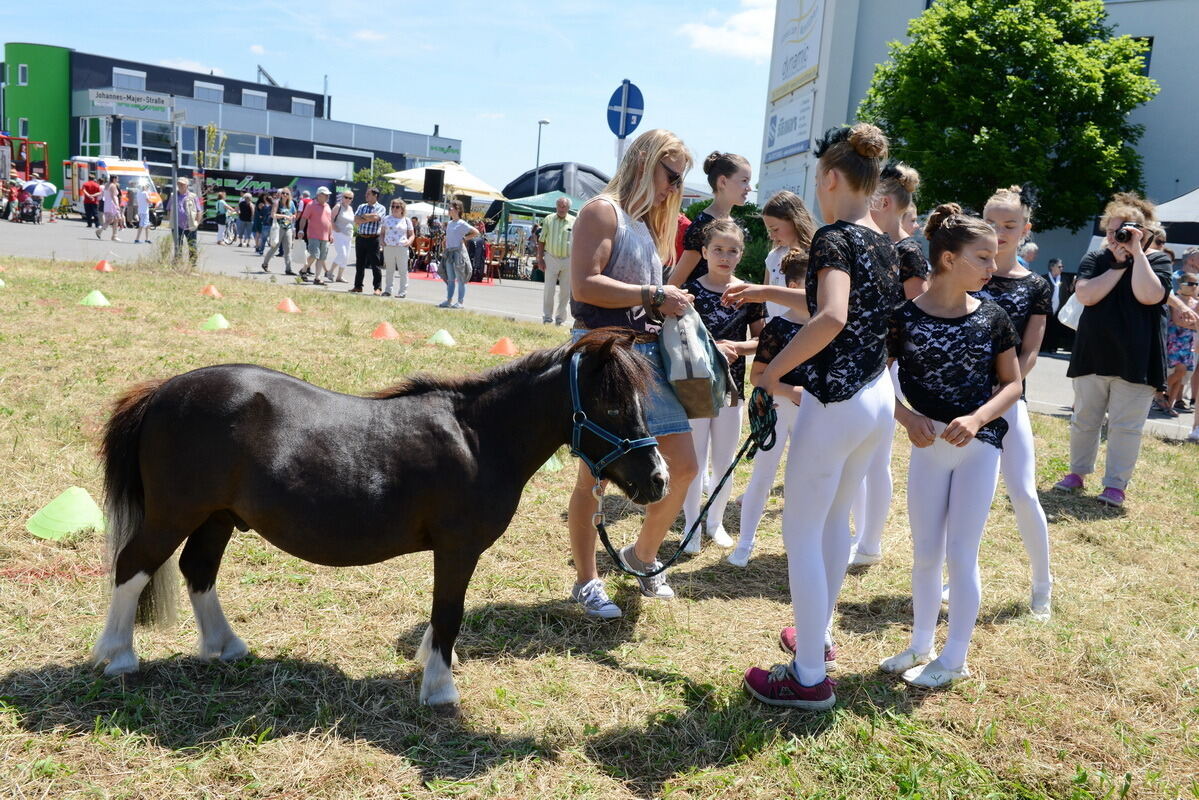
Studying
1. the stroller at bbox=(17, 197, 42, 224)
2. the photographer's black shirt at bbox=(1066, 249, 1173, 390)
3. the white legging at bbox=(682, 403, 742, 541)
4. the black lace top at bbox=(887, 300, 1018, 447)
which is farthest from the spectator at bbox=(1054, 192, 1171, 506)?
the stroller at bbox=(17, 197, 42, 224)

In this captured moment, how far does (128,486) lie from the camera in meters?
3.27

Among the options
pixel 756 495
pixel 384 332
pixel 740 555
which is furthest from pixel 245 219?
pixel 740 555

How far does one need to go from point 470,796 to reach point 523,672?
34.3 inches

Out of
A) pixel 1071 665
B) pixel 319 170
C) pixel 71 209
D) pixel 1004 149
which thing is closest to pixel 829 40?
pixel 1004 149

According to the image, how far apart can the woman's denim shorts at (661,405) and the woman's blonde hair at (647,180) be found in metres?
0.63

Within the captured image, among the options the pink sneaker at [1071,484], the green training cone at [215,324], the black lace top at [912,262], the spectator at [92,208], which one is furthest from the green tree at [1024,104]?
the spectator at [92,208]

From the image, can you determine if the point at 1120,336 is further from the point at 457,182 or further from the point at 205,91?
the point at 205,91

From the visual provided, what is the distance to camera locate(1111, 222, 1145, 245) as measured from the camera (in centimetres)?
606

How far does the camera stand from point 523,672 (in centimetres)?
369

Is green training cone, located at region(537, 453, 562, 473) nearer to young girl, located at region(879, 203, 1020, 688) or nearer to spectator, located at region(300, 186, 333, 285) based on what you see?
young girl, located at region(879, 203, 1020, 688)

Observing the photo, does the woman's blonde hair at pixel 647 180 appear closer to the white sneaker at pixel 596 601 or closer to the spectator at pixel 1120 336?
the white sneaker at pixel 596 601

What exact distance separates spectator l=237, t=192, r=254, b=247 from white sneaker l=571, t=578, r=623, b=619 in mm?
27630

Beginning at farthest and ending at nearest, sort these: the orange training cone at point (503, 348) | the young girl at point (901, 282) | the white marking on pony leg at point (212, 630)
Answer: the orange training cone at point (503, 348)
the young girl at point (901, 282)
the white marking on pony leg at point (212, 630)

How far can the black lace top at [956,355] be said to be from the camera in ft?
12.0
